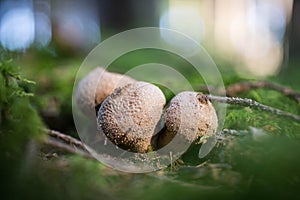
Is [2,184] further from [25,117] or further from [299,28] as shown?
[299,28]

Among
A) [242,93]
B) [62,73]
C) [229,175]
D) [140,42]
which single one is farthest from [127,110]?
[140,42]

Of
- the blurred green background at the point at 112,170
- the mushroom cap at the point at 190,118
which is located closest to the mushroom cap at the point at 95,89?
the blurred green background at the point at 112,170

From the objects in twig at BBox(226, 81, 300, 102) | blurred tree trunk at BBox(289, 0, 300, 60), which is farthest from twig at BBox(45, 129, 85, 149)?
blurred tree trunk at BBox(289, 0, 300, 60)

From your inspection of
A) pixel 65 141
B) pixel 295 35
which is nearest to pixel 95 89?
pixel 65 141

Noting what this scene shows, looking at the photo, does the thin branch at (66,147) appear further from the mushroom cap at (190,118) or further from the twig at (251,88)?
the twig at (251,88)

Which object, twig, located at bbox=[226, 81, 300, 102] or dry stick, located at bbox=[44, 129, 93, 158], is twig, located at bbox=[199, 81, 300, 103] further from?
dry stick, located at bbox=[44, 129, 93, 158]

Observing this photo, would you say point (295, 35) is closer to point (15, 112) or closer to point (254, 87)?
point (254, 87)
